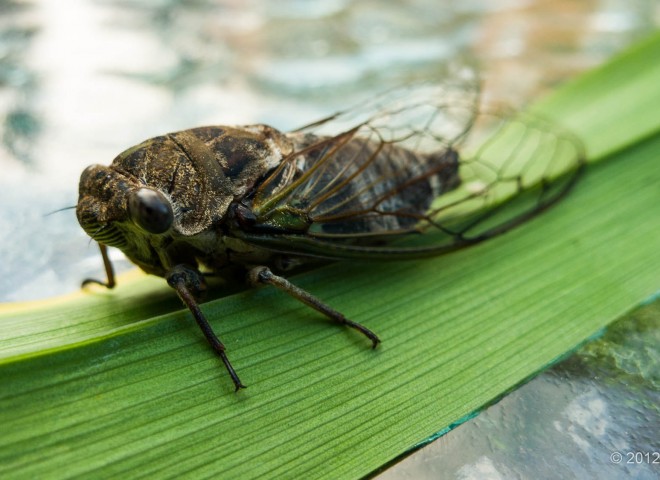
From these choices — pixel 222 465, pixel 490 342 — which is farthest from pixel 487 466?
pixel 222 465

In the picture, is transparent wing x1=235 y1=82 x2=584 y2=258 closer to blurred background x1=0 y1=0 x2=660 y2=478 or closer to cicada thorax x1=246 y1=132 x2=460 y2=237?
cicada thorax x1=246 y1=132 x2=460 y2=237

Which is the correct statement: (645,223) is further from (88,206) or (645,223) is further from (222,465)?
(88,206)

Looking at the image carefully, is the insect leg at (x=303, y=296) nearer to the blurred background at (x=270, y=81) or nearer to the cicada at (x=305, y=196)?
the cicada at (x=305, y=196)

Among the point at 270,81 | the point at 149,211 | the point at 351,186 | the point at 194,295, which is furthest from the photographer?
the point at 270,81

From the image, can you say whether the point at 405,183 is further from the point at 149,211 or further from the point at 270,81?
the point at 270,81

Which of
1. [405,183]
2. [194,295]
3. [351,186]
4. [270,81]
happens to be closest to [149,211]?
[194,295]

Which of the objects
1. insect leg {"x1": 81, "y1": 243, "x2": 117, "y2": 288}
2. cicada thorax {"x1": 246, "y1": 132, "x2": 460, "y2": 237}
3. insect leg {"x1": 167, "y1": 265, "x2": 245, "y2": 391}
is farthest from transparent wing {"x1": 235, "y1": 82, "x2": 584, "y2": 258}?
insect leg {"x1": 81, "y1": 243, "x2": 117, "y2": 288}

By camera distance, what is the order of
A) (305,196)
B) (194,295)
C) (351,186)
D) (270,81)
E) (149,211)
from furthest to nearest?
1. (270,81)
2. (351,186)
3. (305,196)
4. (194,295)
5. (149,211)

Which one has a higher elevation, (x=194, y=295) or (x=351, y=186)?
(x=351, y=186)
